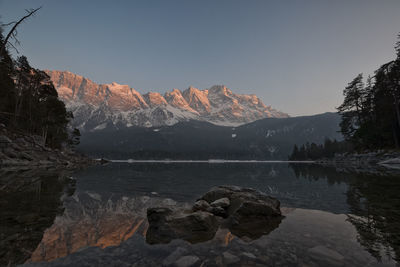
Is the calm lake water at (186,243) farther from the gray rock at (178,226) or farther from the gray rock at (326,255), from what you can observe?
the gray rock at (178,226)

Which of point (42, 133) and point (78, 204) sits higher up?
point (42, 133)

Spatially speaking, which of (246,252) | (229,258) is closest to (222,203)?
(246,252)

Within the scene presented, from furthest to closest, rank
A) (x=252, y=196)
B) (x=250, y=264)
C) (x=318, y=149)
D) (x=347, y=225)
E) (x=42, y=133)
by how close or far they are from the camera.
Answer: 1. (x=318, y=149)
2. (x=42, y=133)
3. (x=252, y=196)
4. (x=347, y=225)
5. (x=250, y=264)

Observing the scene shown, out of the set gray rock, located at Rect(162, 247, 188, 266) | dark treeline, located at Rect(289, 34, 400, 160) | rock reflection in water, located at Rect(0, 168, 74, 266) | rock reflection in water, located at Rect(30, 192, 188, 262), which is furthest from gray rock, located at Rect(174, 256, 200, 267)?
dark treeline, located at Rect(289, 34, 400, 160)

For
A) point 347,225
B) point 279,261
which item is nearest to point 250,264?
point 279,261

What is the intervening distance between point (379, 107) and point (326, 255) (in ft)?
214

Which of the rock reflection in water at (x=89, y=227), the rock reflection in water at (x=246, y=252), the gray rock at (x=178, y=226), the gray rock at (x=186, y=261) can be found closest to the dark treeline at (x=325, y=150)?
the rock reflection in water at (x=246, y=252)

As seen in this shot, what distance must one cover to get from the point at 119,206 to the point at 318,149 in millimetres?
172044

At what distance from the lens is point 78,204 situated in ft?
37.5

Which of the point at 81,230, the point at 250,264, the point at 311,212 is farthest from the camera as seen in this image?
the point at 311,212

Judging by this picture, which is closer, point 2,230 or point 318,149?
point 2,230

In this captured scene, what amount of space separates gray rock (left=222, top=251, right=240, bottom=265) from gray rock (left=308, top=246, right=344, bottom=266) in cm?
206

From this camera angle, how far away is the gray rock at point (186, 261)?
4.93 meters

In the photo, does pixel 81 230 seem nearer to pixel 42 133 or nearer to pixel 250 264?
pixel 250 264
